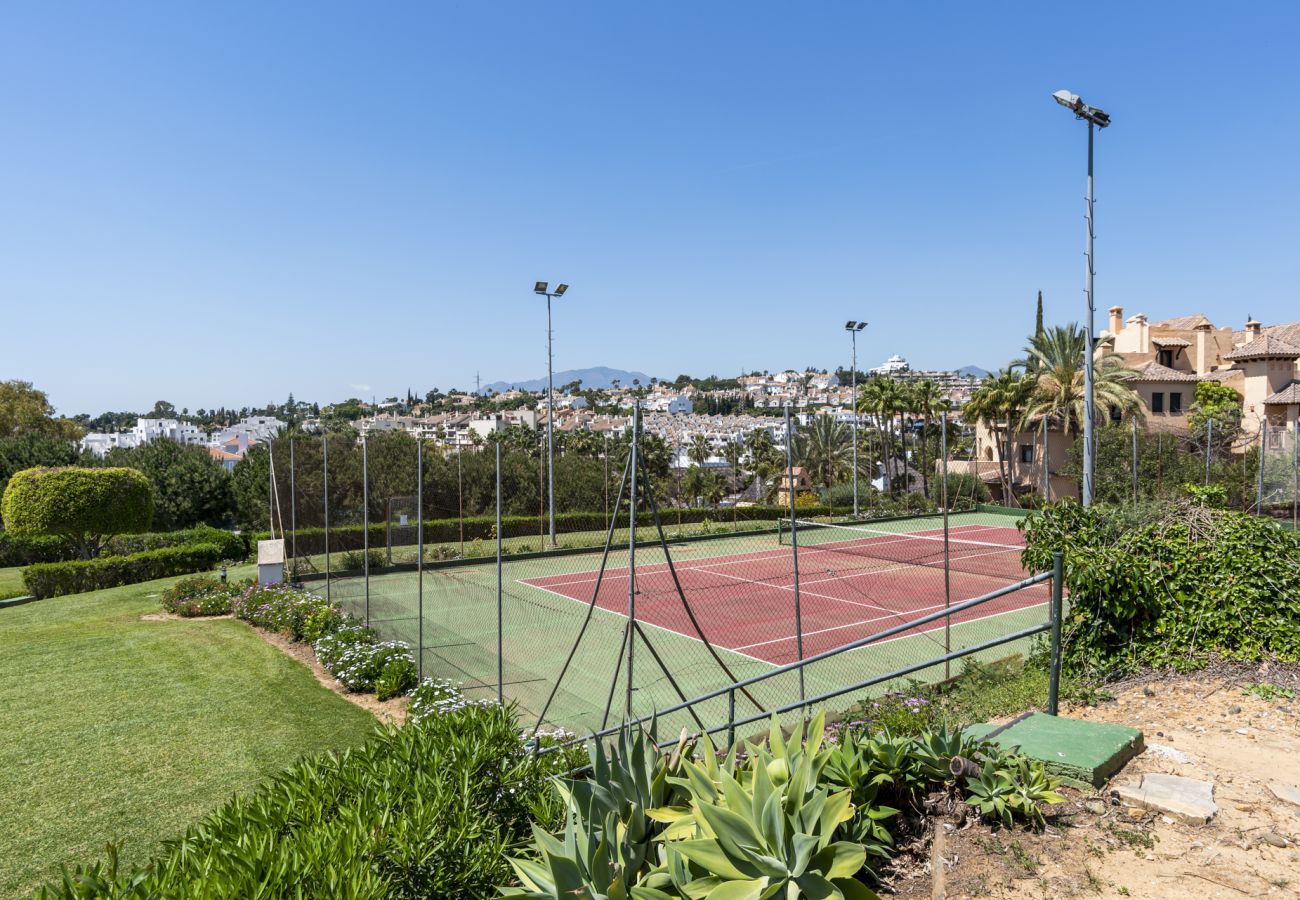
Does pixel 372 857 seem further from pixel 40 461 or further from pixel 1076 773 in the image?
pixel 40 461

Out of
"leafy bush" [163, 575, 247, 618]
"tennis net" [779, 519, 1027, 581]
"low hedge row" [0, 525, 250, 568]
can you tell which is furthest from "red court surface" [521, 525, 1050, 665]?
"low hedge row" [0, 525, 250, 568]

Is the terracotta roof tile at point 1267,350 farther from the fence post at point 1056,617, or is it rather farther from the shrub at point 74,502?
the shrub at point 74,502

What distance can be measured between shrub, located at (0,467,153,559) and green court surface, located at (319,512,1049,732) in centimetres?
969

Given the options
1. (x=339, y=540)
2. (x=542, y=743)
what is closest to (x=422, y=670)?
(x=542, y=743)

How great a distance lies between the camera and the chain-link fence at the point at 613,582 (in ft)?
33.4

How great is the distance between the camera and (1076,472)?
28.5 metres

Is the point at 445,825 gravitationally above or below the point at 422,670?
above

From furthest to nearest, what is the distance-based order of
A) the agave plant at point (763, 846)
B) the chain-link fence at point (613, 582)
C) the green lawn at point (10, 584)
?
the green lawn at point (10, 584), the chain-link fence at point (613, 582), the agave plant at point (763, 846)

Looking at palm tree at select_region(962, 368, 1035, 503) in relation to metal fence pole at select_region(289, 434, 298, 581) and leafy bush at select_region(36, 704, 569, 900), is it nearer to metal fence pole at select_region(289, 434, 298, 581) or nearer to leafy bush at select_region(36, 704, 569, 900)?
metal fence pole at select_region(289, 434, 298, 581)

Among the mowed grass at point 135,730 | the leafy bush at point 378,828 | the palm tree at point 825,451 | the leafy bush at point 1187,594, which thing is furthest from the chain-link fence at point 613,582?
the palm tree at point 825,451

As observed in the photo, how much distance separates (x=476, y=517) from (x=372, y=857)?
20.1 meters

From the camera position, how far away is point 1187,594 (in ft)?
18.7

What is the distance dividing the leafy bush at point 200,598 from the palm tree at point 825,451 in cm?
3470

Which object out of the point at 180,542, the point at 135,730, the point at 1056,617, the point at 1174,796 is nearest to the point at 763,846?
the point at 1174,796
